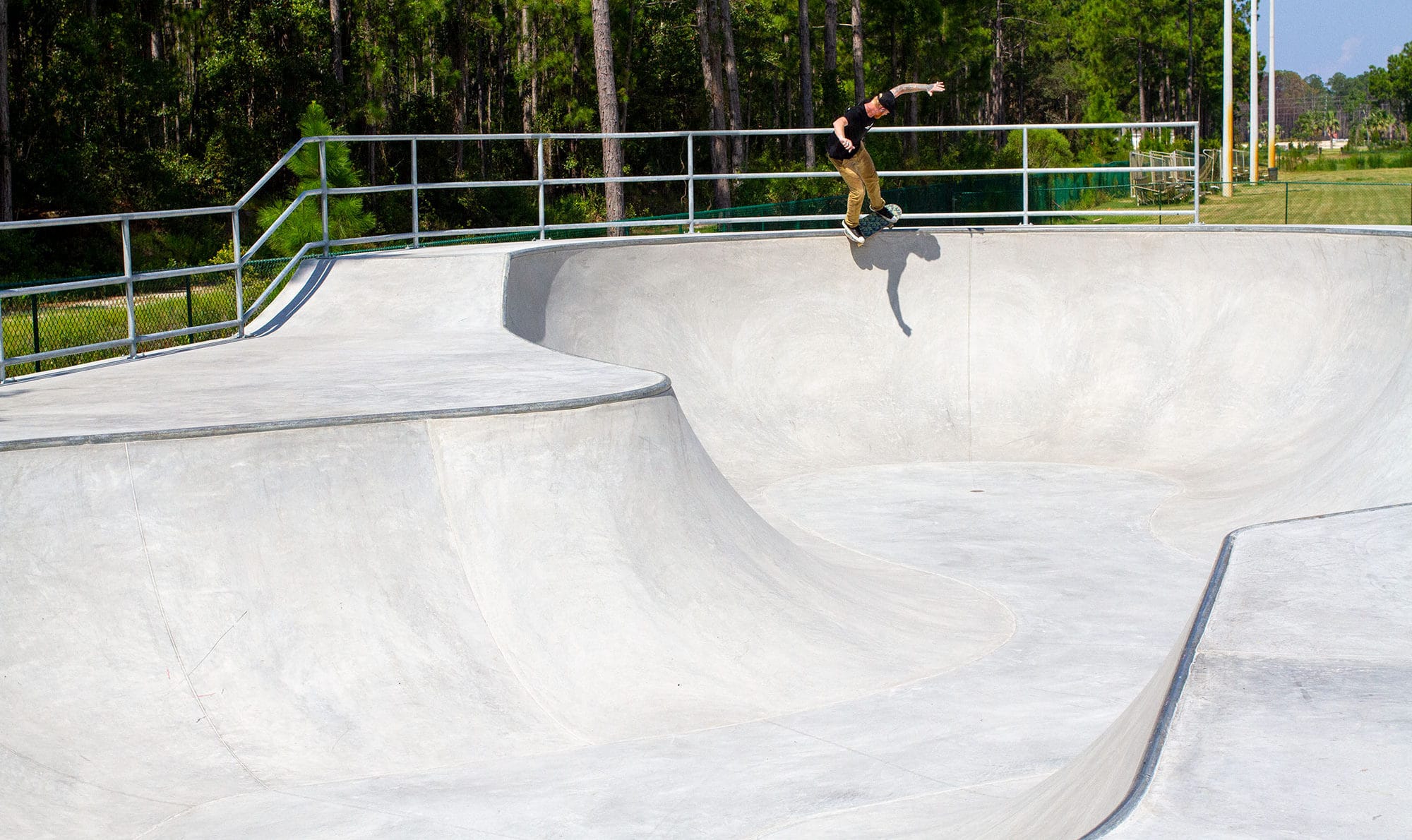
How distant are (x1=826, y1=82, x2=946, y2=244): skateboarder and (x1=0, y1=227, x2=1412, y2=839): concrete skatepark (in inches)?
136

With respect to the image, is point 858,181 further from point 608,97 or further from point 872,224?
point 608,97

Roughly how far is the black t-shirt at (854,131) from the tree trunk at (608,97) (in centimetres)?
802

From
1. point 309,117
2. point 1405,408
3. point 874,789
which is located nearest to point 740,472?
point 1405,408

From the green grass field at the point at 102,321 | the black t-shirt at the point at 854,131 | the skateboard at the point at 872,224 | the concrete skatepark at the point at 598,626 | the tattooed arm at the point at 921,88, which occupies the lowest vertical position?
the concrete skatepark at the point at 598,626

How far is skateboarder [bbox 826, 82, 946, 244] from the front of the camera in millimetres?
11992

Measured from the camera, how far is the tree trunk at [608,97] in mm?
20438

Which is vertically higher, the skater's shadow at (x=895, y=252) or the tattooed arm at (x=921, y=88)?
the tattooed arm at (x=921, y=88)

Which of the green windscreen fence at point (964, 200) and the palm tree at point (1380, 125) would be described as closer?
the green windscreen fence at point (964, 200)

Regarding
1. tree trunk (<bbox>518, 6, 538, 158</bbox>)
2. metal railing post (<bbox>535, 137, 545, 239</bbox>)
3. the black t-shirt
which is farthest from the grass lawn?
tree trunk (<bbox>518, 6, 538, 158</bbox>)

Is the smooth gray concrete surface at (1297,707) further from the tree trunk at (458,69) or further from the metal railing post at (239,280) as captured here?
the tree trunk at (458,69)

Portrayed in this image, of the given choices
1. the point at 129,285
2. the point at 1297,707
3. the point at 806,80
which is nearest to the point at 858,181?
the point at 129,285

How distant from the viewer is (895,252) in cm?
1408

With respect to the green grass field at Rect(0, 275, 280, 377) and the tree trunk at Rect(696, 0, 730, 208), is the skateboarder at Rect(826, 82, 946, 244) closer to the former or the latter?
the green grass field at Rect(0, 275, 280, 377)

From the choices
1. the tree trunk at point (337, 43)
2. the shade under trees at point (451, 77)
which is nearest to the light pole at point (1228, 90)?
the shade under trees at point (451, 77)
